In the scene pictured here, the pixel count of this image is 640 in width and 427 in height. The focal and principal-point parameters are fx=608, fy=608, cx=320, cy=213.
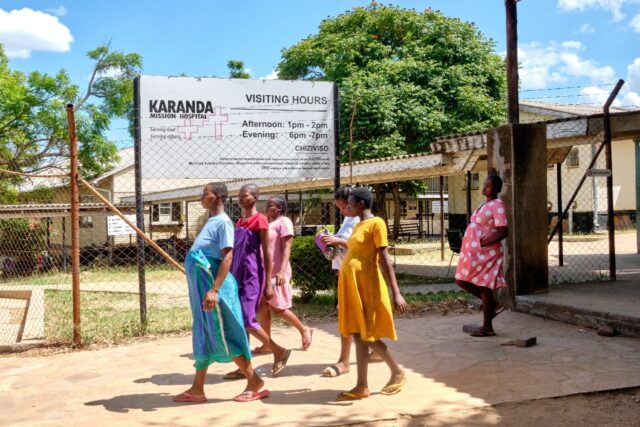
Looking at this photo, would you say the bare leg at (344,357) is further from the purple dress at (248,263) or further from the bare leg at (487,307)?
the bare leg at (487,307)

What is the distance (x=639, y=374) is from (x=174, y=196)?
1975 centimetres

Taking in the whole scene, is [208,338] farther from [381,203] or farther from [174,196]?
[381,203]

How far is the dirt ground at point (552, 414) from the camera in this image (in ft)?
12.0

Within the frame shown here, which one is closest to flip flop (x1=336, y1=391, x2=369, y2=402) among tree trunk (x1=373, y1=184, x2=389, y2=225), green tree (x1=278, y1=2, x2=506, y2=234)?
green tree (x1=278, y1=2, x2=506, y2=234)


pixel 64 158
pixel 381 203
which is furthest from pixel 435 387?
pixel 381 203

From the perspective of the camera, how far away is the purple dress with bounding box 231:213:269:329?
15.1 ft

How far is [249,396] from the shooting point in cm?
412

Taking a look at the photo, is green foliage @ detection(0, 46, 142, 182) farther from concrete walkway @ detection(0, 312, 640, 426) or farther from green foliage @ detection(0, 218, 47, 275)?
concrete walkway @ detection(0, 312, 640, 426)

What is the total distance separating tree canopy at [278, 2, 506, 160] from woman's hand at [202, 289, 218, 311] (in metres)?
18.0

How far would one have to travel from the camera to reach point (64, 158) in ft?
55.1

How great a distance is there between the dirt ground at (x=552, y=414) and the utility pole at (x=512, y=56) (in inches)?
177

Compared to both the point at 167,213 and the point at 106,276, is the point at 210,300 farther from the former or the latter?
the point at 167,213

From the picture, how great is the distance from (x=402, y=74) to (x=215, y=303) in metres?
20.6

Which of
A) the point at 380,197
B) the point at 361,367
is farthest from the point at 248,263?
the point at 380,197
